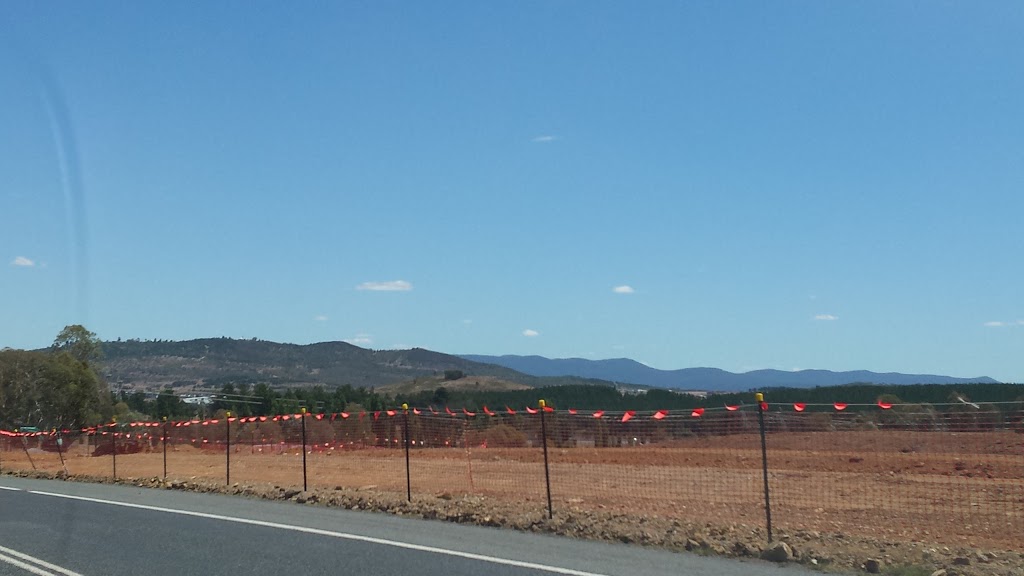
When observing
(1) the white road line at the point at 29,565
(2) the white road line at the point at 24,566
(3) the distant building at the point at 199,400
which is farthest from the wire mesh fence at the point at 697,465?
(3) the distant building at the point at 199,400

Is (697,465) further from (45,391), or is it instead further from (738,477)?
(45,391)

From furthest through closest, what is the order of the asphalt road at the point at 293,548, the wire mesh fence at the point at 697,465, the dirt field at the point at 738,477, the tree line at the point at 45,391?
the tree line at the point at 45,391
the wire mesh fence at the point at 697,465
the dirt field at the point at 738,477
the asphalt road at the point at 293,548

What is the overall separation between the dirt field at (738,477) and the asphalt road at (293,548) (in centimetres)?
370

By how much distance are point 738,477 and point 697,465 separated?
332cm

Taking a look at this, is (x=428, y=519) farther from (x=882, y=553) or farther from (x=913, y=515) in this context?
(x=913, y=515)

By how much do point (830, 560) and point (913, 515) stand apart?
7577 mm

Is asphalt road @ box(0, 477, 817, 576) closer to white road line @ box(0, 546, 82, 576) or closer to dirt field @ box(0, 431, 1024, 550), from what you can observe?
white road line @ box(0, 546, 82, 576)

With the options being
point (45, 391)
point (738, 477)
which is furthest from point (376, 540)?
point (45, 391)

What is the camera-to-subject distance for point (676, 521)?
13844mm

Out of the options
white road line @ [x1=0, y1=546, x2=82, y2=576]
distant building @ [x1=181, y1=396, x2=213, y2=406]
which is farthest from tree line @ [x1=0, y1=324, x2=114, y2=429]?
white road line @ [x1=0, y1=546, x2=82, y2=576]

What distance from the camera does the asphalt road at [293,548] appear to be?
10.4 meters

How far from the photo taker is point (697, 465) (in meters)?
30.5

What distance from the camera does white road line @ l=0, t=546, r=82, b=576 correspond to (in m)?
10.3

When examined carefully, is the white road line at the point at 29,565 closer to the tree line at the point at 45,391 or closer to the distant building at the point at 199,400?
the tree line at the point at 45,391
